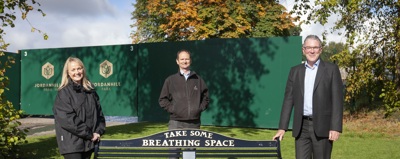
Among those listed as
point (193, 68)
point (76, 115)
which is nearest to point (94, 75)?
point (193, 68)

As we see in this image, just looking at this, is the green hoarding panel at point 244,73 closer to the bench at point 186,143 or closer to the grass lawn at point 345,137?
the grass lawn at point 345,137

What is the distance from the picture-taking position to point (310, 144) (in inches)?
165

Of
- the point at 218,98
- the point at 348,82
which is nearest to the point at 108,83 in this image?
the point at 218,98

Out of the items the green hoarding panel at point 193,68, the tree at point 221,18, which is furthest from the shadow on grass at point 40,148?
the tree at point 221,18

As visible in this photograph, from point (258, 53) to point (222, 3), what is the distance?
16.6m

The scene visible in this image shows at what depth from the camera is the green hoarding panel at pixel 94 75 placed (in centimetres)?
1323

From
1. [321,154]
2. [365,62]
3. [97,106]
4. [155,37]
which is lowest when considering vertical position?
[321,154]

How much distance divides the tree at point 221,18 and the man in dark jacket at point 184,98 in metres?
20.0

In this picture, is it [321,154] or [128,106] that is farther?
[128,106]

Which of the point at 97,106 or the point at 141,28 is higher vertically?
the point at 141,28

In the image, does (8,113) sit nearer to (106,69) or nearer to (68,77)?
(68,77)

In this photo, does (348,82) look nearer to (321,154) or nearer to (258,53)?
(258,53)

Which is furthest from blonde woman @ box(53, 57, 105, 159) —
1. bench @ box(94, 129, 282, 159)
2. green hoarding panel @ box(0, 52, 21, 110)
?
green hoarding panel @ box(0, 52, 21, 110)

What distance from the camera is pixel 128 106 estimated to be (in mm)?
13250
